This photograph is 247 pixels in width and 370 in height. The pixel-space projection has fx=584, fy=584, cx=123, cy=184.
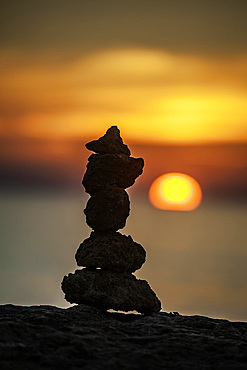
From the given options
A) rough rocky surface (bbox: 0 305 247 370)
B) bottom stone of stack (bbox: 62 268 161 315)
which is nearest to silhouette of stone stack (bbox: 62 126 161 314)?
bottom stone of stack (bbox: 62 268 161 315)

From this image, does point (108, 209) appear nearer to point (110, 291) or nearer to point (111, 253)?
point (111, 253)

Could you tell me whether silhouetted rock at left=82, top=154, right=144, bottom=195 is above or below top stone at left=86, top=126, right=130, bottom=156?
below

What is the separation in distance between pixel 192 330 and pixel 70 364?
405 inches

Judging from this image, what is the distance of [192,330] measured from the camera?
28.3 metres

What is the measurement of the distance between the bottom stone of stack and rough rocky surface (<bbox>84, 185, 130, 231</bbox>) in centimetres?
275

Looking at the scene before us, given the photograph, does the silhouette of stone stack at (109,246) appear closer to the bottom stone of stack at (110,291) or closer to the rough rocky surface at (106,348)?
the bottom stone of stack at (110,291)

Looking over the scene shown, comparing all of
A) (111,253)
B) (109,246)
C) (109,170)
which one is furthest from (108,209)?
(111,253)

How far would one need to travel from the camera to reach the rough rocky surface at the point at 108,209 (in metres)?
34.4

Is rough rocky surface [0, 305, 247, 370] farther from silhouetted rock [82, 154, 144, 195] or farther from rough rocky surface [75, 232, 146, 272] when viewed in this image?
silhouetted rock [82, 154, 144, 195]

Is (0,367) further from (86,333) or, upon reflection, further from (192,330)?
(192,330)

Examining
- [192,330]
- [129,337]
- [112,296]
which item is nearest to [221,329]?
[192,330]

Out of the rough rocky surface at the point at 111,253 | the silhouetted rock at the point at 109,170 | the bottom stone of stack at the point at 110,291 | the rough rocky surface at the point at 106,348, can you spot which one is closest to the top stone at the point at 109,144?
the silhouetted rock at the point at 109,170

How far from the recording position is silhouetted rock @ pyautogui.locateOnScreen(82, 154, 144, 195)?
3478cm

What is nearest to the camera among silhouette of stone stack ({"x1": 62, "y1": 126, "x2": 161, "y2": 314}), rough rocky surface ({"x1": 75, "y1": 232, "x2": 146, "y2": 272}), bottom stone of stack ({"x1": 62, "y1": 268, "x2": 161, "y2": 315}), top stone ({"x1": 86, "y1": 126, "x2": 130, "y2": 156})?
bottom stone of stack ({"x1": 62, "y1": 268, "x2": 161, "y2": 315})
